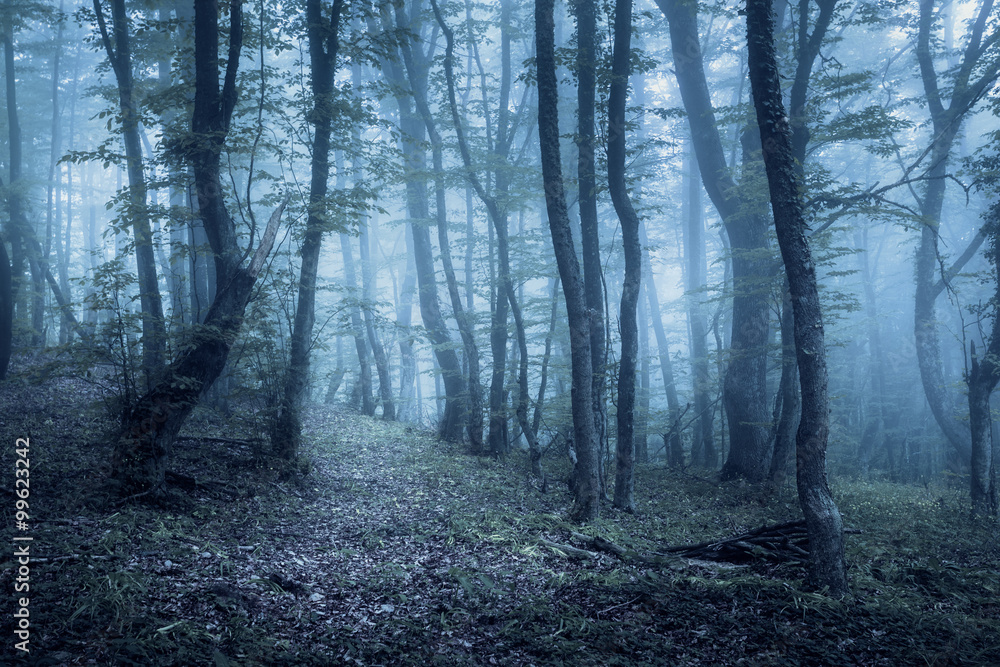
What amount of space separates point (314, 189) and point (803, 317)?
8353mm

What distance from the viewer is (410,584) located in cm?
549

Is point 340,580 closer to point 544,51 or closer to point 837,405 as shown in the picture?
point 544,51

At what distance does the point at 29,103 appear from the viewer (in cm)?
2292

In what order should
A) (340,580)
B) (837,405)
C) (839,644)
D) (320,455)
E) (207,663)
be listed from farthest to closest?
1. (837,405)
2. (320,455)
3. (340,580)
4. (839,644)
5. (207,663)

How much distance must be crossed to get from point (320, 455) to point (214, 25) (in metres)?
8.04

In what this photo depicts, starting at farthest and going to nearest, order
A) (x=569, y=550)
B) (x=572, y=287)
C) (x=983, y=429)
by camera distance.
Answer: (x=983, y=429) → (x=572, y=287) → (x=569, y=550)

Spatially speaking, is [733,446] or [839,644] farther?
[733,446]

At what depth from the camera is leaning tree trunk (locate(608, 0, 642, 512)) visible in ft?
30.5

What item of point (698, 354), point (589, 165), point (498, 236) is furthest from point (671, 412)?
point (589, 165)

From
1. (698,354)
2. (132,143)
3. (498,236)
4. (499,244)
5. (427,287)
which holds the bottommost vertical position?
(698,354)

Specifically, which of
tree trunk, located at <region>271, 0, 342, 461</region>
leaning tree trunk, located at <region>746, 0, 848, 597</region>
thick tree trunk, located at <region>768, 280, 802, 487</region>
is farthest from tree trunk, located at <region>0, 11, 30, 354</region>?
thick tree trunk, located at <region>768, 280, 802, 487</region>

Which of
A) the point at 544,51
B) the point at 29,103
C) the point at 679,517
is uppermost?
the point at 29,103

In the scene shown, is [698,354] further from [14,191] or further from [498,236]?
[14,191]

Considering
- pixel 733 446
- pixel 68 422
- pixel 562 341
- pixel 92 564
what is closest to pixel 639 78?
pixel 562 341
